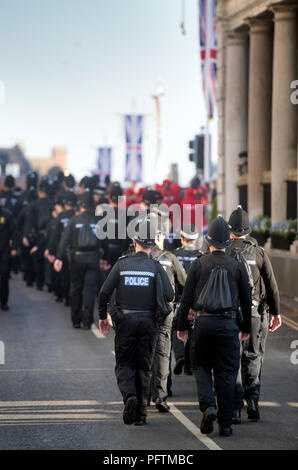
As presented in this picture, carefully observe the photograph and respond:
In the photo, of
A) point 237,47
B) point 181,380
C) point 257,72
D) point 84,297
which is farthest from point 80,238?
point 237,47

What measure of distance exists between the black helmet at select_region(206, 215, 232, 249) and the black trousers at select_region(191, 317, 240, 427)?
668 millimetres

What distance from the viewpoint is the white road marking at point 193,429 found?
359 inches

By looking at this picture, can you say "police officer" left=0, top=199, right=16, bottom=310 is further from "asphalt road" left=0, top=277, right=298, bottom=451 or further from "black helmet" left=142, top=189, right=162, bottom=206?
"asphalt road" left=0, top=277, right=298, bottom=451

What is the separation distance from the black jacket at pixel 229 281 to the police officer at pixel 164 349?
3.20 feet

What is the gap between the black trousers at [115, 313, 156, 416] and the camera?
1010 cm

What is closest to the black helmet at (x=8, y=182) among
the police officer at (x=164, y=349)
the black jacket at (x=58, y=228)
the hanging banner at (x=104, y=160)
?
the black jacket at (x=58, y=228)

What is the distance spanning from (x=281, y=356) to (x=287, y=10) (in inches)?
527

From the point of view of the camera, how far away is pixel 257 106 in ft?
95.9

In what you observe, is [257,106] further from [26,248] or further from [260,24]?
[26,248]

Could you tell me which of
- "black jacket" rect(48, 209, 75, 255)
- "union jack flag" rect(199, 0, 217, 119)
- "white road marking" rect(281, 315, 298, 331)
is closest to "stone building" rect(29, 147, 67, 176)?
"union jack flag" rect(199, 0, 217, 119)

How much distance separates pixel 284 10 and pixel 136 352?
57.1ft

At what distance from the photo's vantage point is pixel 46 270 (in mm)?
24297

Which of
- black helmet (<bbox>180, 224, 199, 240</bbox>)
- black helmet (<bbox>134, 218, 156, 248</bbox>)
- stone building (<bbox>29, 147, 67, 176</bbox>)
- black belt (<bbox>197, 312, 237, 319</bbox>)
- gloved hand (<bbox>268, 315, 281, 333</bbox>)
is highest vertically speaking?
black helmet (<bbox>134, 218, 156, 248</bbox>)

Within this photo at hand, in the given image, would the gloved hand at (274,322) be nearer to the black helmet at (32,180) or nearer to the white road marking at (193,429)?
the white road marking at (193,429)
